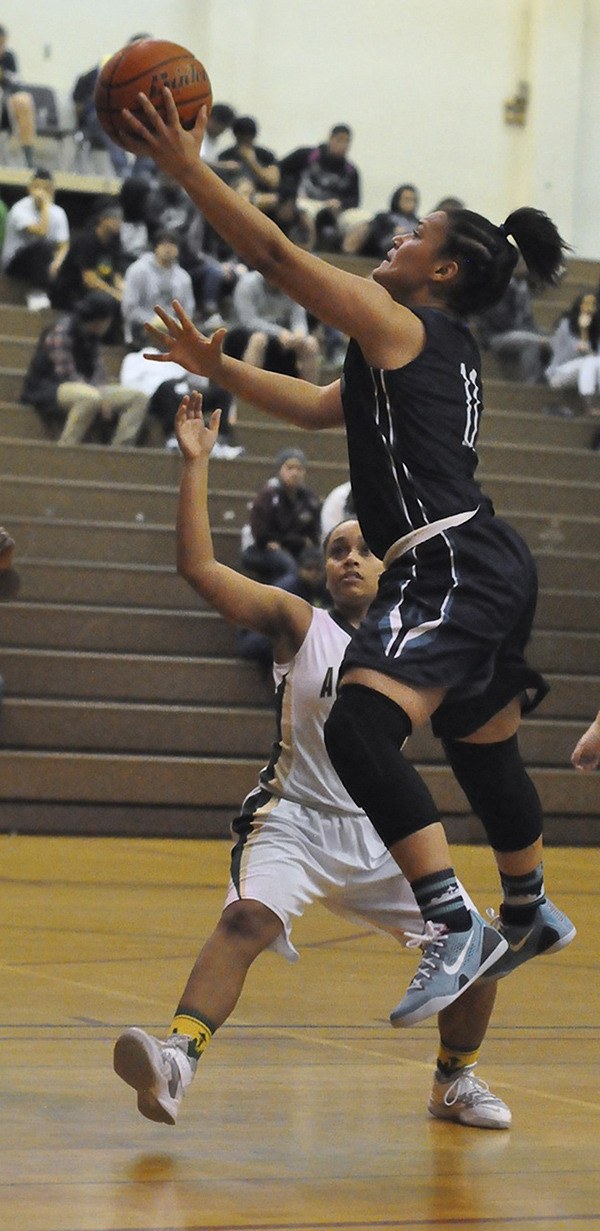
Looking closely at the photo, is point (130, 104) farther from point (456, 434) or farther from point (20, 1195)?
point (20, 1195)

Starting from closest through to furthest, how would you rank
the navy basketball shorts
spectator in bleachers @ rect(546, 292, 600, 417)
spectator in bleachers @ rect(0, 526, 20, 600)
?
the navy basketball shorts, spectator in bleachers @ rect(0, 526, 20, 600), spectator in bleachers @ rect(546, 292, 600, 417)

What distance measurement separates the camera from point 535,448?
12.3 metres

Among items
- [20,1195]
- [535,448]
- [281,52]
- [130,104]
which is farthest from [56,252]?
[20,1195]

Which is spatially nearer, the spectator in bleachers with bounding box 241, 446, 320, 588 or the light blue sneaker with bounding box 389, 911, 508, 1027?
the light blue sneaker with bounding box 389, 911, 508, 1027

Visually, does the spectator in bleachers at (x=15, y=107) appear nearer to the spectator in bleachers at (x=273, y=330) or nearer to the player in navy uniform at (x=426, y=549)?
the spectator in bleachers at (x=273, y=330)

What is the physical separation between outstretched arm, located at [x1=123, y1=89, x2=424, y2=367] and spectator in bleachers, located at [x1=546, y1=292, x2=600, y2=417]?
404 inches

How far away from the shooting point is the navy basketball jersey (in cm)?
312

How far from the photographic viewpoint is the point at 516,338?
1337 cm

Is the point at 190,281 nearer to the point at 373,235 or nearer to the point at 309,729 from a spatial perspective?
the point at 373,235

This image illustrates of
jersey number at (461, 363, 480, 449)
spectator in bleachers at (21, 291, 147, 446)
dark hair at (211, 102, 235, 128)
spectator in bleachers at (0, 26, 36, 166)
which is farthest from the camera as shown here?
dark hair at (211, 102, 235, 128)

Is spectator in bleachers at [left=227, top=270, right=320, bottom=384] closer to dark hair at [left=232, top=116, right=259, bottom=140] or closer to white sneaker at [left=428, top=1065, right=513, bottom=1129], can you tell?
dark hair at [left=232, top=116, right=259, bottom=140]

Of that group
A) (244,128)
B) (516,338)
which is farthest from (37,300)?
(516,338)

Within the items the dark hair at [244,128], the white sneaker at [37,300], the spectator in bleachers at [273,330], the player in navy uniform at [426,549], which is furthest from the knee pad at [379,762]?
the dark hair at [244,128]

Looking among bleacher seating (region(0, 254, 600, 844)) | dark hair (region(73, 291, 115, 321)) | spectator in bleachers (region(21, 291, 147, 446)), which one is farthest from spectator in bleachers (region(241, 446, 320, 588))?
dark hair (region(73, 291, 115, 321))
